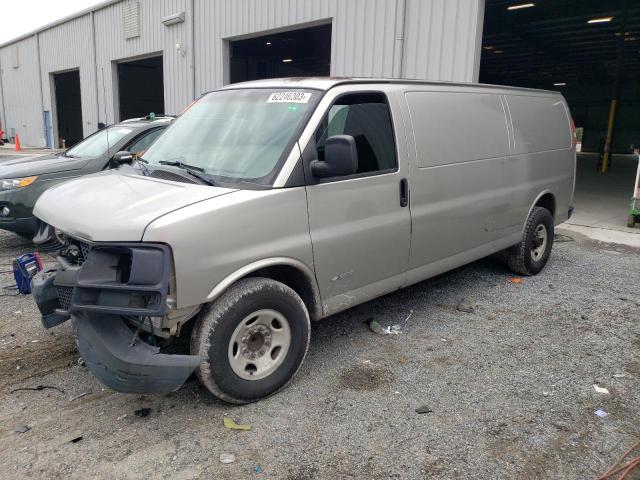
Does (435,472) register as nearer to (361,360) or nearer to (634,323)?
(361,360)

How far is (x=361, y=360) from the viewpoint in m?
4.09

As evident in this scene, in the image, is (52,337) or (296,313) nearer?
(296,313)

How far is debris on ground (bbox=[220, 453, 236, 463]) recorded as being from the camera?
2.87 meters

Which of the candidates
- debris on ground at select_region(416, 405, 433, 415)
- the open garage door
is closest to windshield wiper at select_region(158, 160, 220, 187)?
debris on ground at select_region(416, 405, 433, 415)

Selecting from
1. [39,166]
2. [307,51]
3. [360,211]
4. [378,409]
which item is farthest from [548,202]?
[307,51]

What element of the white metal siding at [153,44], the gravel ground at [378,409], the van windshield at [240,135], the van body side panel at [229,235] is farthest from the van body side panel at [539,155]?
the white metal siding at [153,44]

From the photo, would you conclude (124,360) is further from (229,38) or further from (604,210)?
(229,38)

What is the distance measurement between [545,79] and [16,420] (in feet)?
127

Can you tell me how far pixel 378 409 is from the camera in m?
3.40

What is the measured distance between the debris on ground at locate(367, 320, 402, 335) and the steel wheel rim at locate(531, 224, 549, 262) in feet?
→ 8.30

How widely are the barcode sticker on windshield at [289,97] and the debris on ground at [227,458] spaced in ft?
7.82

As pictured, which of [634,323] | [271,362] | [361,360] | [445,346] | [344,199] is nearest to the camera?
[271,362]

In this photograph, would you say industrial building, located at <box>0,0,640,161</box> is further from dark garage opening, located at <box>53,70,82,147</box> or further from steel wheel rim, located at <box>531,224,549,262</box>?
steel wheel rim, located at <box>531,224,549,262</box>

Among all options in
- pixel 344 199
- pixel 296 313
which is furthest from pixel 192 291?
pixel 344 199
